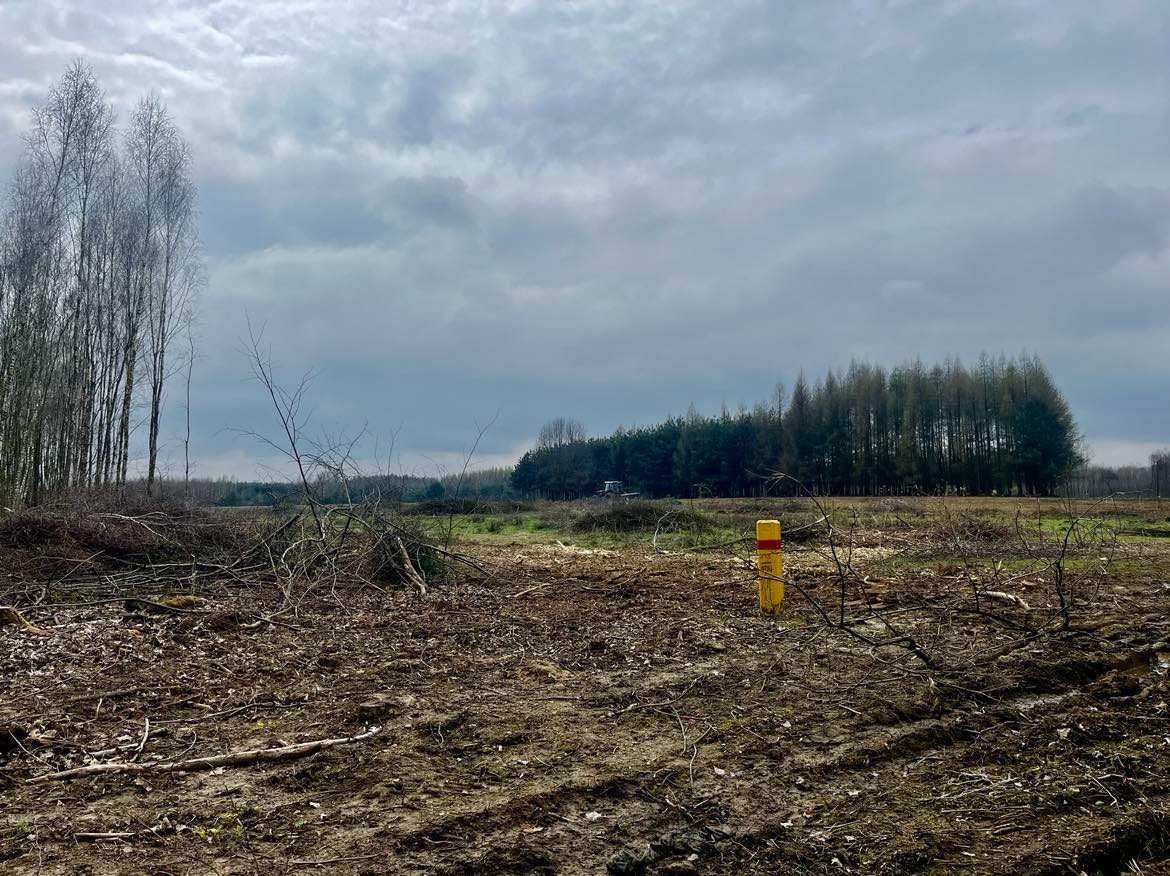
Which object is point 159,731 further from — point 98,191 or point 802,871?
point 98,191

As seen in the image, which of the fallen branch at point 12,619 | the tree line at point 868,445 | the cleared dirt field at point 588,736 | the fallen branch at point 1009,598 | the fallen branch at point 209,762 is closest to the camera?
the cleared dirt field at point 588,736

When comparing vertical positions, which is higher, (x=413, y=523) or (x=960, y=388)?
(x=960, y=388)

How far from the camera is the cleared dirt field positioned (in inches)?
131

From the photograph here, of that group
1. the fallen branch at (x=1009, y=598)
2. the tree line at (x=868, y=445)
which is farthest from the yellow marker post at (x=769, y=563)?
the tree line at (x=868, y=445)

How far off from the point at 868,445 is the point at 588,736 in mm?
53826

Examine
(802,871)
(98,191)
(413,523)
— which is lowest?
(802,871)

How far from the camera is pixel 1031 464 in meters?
47.9

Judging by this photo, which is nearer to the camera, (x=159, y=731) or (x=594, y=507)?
Answer: (x=159, y=731)

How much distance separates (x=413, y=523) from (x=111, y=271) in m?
16.9

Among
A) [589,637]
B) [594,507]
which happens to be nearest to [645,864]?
[589,637]

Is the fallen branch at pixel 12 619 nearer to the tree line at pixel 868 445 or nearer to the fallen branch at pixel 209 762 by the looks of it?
the fallen branch at pixel 209 762

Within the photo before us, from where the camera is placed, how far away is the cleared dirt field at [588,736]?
333 cm

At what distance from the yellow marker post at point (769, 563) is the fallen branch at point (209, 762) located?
425 centimetres

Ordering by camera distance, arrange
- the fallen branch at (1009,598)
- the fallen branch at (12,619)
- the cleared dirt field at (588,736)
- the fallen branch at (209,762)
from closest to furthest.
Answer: the cleared dirt field at (588,736)
the fallen branch at (209,762)
the fallen branch at (12,619)
the fallen branch at (1009,598)
